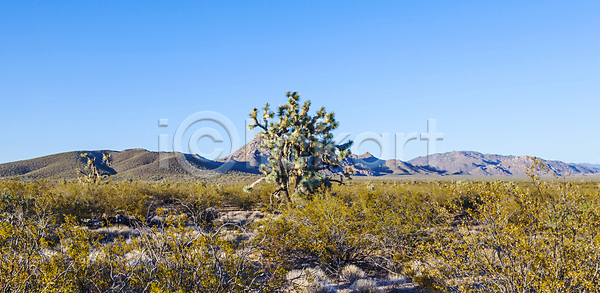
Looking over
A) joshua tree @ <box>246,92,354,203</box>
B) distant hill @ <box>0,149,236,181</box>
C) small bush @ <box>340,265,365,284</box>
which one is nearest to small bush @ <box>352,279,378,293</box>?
small bush @ <box>340,265,365,284</box>

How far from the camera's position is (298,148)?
15102 millimetres

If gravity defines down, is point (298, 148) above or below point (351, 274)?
above

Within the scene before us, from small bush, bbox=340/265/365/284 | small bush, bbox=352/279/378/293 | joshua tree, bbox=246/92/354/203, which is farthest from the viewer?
joshua tree, bbox=246/92/354/203

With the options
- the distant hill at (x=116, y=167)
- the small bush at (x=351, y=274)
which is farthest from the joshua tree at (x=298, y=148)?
the distant hill at (x=116, y=167)

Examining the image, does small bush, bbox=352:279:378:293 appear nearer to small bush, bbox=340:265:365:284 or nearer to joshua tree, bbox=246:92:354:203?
small bush, bbox=340:265:365:284

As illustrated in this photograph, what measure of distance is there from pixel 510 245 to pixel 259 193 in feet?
56.2

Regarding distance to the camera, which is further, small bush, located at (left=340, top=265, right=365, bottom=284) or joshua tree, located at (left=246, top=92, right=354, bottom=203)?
joshua tree, located at (left=246, top=92, right=354, bottom=203)

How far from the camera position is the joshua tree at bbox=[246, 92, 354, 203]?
14.6 meters

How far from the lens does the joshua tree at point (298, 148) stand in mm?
14578

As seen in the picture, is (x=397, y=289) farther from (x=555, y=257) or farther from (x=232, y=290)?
(x=232, y=290)

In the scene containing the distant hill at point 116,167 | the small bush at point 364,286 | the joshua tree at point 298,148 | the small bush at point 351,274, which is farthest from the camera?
the distant hill at point 116,167

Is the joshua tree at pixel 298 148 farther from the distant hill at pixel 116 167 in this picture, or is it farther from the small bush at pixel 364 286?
the distant hill at pixel 116 167

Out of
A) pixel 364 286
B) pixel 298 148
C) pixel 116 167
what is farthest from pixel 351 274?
pixel 116 167

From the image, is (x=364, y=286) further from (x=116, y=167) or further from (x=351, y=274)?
(x=116, y=167)
